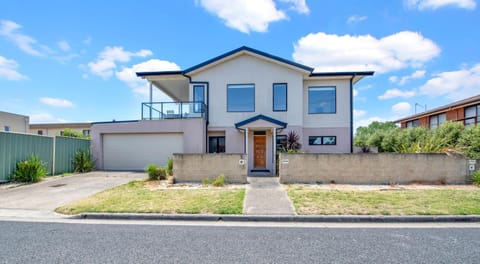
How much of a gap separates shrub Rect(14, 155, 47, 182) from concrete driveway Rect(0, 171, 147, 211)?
446 millimetres

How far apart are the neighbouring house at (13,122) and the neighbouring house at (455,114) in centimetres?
3889

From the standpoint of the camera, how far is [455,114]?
20844 mm

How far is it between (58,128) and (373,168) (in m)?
35.0

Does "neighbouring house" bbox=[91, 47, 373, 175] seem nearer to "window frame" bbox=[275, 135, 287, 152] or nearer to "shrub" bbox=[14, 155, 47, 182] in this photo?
"window frame" bbox=[275, 135, 287, 152]

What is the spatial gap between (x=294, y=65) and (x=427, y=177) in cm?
860

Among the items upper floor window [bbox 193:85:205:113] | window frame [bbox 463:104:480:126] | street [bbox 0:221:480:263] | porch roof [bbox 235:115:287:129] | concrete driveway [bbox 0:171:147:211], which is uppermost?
upper floor window [bbox 193:85:205:113]

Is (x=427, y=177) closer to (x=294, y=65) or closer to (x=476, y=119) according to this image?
(x=294, y=65)

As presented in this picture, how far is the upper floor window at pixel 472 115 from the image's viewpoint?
18.3 m

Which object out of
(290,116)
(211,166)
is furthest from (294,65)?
(211,166)

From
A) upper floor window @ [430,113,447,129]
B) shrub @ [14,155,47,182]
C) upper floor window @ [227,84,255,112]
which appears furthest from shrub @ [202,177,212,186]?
upper floor window @ [430,113,447,129]

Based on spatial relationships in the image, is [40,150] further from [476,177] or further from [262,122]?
[476,177]

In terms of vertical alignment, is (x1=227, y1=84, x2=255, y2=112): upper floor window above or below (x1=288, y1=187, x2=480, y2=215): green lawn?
above

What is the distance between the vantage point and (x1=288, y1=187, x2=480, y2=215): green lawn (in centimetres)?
591

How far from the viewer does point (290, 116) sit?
564 inches
